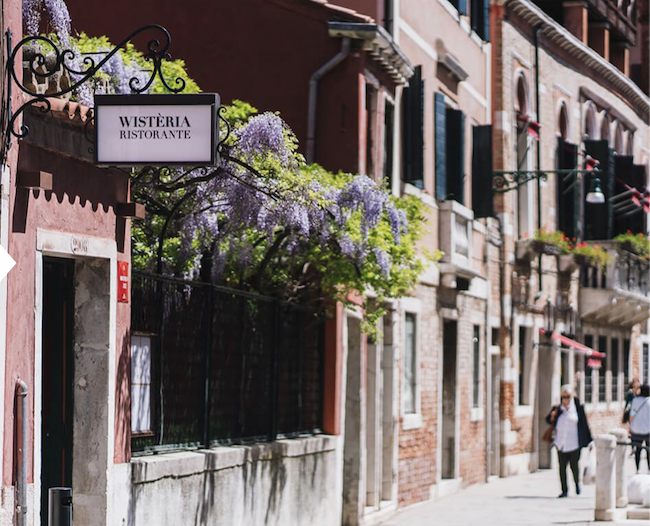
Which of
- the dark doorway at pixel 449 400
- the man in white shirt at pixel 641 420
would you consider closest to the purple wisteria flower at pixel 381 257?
the dark doorway at pixel 449 400

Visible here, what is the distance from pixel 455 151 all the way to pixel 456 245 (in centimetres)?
144

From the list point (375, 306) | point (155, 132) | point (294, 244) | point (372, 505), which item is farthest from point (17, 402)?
point (372, 505)

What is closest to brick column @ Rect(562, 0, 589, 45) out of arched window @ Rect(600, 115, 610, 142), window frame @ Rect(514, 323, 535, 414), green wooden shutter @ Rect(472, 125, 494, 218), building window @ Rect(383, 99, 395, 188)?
arched window @ Rect(600, 115, 610, 142)

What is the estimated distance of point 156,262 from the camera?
15.1 meters

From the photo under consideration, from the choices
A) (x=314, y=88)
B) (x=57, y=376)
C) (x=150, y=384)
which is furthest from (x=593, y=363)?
(x=57, y=376)

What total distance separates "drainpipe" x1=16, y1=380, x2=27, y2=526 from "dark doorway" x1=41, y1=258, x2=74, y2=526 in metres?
1.42

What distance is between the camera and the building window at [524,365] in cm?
3180

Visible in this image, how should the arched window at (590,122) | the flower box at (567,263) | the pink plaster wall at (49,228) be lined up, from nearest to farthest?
the pink plaster wall at (49,228), the flower box at (567,263), the arched window at (590,122)

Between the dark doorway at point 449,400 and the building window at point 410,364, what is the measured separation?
2411 millimetres

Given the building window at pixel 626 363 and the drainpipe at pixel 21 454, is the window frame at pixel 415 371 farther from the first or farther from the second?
the building window at pixel 626 363

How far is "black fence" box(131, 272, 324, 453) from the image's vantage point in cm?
1346

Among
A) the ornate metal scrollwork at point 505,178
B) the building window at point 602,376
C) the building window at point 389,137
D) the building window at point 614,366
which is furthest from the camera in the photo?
the building window at point 614,366

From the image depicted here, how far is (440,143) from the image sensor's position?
24000 mm

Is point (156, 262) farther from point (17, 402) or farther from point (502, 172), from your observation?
point (502, 172)
